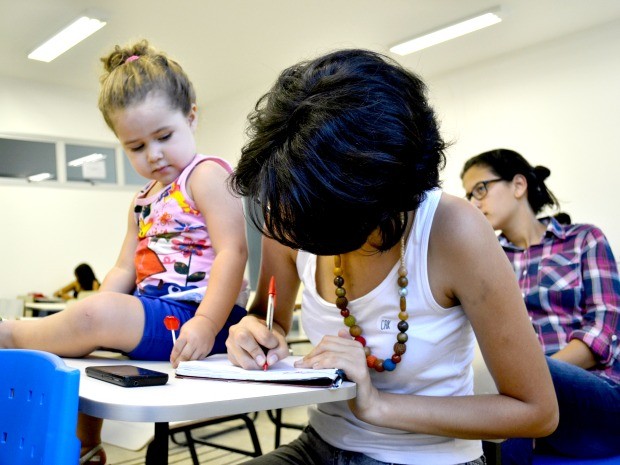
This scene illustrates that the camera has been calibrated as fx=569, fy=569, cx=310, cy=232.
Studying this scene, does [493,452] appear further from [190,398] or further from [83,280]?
[83,280]

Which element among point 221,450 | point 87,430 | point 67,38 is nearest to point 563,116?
point 221,450

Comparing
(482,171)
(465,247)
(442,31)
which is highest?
(442,31)

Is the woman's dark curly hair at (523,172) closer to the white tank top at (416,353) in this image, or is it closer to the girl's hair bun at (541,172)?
the girl's hair bun at (541,172)

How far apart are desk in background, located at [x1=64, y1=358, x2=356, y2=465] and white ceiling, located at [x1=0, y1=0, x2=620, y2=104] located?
417cm

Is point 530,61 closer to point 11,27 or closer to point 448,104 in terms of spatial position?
point 448,104

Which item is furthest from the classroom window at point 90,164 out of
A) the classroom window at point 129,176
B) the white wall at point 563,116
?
the white wall at point 563,116

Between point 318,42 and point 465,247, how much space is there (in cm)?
547

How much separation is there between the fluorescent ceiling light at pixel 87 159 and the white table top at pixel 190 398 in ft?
24.2

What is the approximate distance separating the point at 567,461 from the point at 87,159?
744 cm

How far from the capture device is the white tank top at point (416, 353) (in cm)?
89

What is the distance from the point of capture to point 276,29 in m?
5.63

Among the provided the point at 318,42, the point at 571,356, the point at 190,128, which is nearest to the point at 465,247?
the point at 190,128

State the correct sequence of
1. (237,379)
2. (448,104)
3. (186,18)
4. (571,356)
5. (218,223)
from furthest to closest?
1. (448,104)
2. (186,18)
3. (571,356)
4. (218,223)
5. (237,379)

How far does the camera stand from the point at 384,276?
0.94 m
